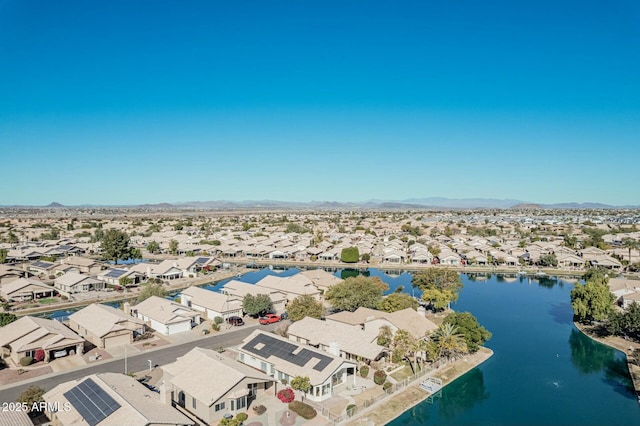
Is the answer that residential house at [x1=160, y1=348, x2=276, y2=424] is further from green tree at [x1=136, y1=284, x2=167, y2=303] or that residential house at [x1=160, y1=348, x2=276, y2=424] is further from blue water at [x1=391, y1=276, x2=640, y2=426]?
green tree at [x1=136, y1=284, x2=167, y2=303]

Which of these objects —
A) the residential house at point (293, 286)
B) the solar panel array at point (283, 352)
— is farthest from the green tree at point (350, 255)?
the solar panel array at point (283, 352)

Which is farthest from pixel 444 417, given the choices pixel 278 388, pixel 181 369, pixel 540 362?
pixel 181 369

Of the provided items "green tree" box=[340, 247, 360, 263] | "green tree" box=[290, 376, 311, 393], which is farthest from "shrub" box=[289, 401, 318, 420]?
"green tree" box=[340, 247, 360, 263]

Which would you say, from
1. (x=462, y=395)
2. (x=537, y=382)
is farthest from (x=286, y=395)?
(x=537, y=382)

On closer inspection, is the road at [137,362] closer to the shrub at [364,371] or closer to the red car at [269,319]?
the red car at [269,319]

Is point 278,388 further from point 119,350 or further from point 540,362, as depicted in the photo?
point 540,362

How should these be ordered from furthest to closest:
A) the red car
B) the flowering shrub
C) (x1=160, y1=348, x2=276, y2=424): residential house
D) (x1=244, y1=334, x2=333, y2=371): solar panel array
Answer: the red car, (x1=244, y1=334, x2=333, y2=371): solar panel array, the flowering shrub, (x1=160, y1=348, x2=276, y2=424): residential house

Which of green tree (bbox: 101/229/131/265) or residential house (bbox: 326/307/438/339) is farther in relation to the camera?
green tree (bbox: 101/229/131/265)

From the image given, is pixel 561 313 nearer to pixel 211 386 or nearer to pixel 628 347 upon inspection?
pixel 628 347
